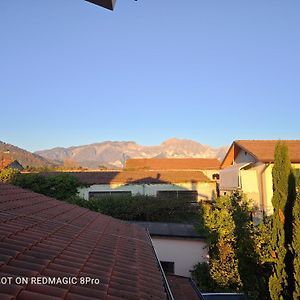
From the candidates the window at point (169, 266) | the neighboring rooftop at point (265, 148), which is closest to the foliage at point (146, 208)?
the neighboring rooftop at point (265, 148)

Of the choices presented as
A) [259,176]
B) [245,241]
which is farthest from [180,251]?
[259,176]

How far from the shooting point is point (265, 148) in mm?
23125

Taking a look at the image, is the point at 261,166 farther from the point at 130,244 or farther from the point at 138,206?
the point at 130,244

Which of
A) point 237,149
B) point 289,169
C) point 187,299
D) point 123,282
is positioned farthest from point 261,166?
point 123,282

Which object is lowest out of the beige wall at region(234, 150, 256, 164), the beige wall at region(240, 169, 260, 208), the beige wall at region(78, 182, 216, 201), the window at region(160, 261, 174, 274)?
the window at region(160, 261, 174, 274)

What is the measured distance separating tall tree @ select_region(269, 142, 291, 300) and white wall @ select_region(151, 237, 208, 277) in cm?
440

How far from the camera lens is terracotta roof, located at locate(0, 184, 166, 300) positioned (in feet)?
9.48

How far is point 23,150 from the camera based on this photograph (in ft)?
326

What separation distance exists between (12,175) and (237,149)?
68.8ft

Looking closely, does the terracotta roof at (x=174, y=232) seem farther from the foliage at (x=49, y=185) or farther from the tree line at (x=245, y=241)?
the foliage at (x=49, y=185)

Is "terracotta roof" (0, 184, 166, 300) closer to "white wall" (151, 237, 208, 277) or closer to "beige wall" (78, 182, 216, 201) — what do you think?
"white wall" (151, 237, 208, 277)

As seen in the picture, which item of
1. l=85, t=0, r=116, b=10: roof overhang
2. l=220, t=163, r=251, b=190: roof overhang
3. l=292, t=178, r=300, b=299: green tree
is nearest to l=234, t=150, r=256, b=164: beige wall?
l=220, t=163, r=251, b=190: roof overhang

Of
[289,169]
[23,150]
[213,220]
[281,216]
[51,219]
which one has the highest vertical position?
[23,150]

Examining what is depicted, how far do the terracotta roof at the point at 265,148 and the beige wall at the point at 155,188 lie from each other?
7.60m
